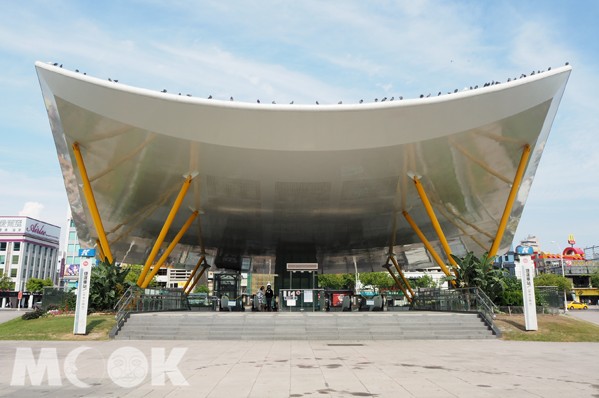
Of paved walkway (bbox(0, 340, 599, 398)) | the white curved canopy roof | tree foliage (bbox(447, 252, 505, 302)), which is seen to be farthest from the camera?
tree foliage (bbox(447, 252, 505, 302))

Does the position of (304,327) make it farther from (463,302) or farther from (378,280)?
(378,280)

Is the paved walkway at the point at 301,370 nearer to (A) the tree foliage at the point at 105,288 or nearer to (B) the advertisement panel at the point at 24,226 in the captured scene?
(A) the tree foliage at the point at 105,288

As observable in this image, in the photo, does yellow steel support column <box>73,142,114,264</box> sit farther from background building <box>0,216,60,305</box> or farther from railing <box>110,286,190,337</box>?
background building <box>0,216,60,305</box>

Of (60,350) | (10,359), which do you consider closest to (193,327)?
(60,350)

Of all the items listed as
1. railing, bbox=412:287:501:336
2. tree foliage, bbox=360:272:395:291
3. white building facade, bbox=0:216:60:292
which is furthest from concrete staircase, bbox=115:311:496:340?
white building facade, bbox=0:216:60:292

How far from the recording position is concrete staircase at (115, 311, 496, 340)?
1652 centimetres

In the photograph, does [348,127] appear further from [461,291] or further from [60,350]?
[60,350]

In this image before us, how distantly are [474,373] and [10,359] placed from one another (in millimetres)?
9938

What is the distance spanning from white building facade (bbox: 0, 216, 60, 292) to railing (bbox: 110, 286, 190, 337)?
74172 mm

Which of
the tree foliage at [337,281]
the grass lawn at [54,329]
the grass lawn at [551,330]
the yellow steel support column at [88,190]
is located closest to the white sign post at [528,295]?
the grass lawn at [551,330]

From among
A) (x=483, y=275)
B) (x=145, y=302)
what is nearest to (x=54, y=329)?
(x=145, y=302)

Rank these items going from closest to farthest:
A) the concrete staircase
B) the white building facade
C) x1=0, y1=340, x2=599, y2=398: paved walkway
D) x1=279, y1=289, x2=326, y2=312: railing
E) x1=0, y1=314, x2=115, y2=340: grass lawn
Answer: x1=0, y1=340, x2=599, y2=398: paved walkway → x1=0, y1=314, x2=115, y2=340: grass lawn → the concrete staircase → x1=279, y1=289, x2=326, y2=312: railing → the white building facade

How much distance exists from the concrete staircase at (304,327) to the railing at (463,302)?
348mm

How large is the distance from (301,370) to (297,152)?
1336cm
